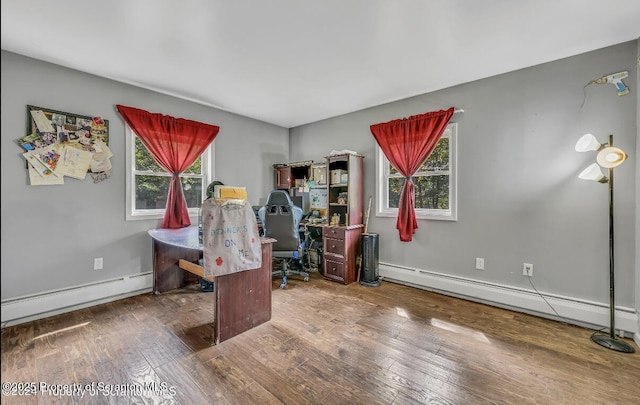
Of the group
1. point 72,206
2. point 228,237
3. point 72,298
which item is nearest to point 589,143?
point 228,237

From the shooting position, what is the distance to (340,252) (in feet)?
12.0

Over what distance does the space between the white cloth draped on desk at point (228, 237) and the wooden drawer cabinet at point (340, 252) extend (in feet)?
5.10

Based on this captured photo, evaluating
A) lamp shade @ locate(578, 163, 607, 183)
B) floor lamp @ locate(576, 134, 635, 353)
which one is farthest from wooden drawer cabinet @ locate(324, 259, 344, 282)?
lamp shade @ locate(578, 163, 607, 183)

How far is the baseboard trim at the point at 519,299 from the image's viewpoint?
91.9 inches

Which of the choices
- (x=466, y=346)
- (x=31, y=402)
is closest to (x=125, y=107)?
(x=31, y=402)

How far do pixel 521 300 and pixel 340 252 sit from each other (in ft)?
6.51

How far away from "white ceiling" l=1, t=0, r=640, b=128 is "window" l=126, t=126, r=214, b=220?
0.76m

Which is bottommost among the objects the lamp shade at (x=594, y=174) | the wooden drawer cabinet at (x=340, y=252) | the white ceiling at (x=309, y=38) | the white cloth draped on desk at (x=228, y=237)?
→ the wooden drawer cabinet at (x=340, y=252)

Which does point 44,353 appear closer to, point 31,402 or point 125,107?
point 31,402

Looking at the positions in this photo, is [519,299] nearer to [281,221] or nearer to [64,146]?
[281,221]

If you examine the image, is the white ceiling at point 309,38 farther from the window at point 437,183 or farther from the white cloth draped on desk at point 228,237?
the white cloth draped on desk at point 228,237

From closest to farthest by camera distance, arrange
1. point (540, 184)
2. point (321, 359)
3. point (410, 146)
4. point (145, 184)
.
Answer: point (321, 359) < point (540, 184) < point (145, 184) < point (410, 146)

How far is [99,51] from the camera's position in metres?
2.47

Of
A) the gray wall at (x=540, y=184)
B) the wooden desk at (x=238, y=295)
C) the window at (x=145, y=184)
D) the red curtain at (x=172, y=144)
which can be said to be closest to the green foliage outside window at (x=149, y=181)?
the window at (x=145, y=184)
